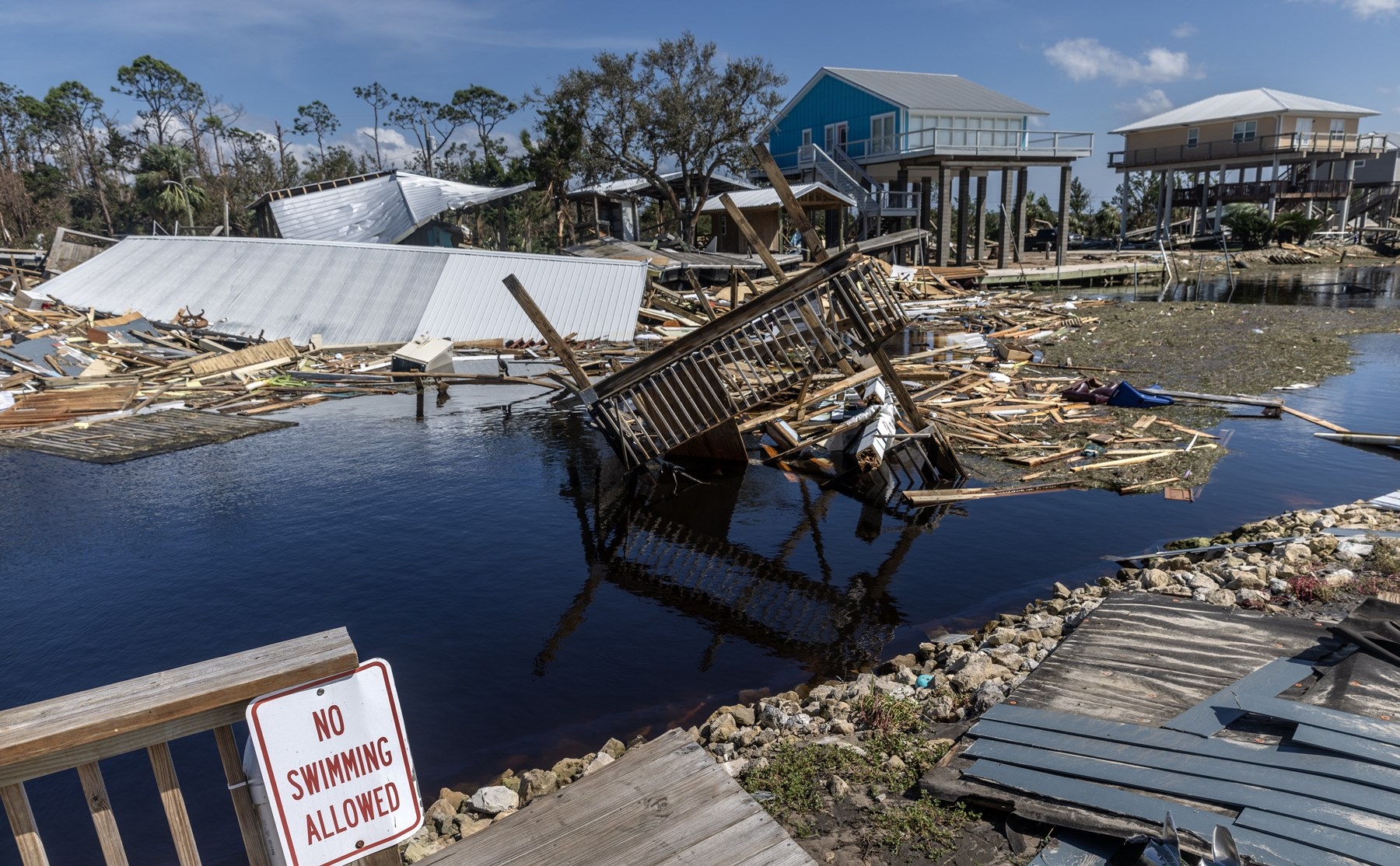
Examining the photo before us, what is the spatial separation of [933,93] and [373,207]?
113 feet

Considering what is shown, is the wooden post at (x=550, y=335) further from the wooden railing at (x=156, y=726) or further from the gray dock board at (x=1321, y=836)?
the wooden railing at (x=156, y=726)

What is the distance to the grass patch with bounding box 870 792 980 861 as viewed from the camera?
16.2 ft

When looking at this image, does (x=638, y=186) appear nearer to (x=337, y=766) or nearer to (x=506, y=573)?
(x=506, y=573)

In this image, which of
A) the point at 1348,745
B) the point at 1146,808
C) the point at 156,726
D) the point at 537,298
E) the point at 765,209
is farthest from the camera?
the point at 765,209

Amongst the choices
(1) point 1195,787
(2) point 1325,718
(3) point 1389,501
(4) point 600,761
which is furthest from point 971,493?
(1) point 1195,787

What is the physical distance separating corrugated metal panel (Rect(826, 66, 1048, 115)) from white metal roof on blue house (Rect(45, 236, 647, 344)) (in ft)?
95.9

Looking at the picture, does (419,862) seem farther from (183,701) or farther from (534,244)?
(534,244)

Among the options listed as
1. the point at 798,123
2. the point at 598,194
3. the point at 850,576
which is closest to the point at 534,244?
the point at 598,194

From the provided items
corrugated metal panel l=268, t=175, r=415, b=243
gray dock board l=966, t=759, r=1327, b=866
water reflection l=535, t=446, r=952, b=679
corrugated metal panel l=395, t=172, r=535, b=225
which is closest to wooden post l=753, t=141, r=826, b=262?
water reflection l=535, t=446, r=952, b=679

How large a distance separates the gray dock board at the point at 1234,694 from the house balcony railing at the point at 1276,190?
71950 mm

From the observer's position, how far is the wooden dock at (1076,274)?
153 ft

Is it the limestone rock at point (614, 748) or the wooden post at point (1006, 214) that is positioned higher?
the wooden post at point (1006, 214)

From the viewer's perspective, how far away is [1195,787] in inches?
193

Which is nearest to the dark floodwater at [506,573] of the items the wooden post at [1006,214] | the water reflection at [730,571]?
the water reflection at [730,571]
